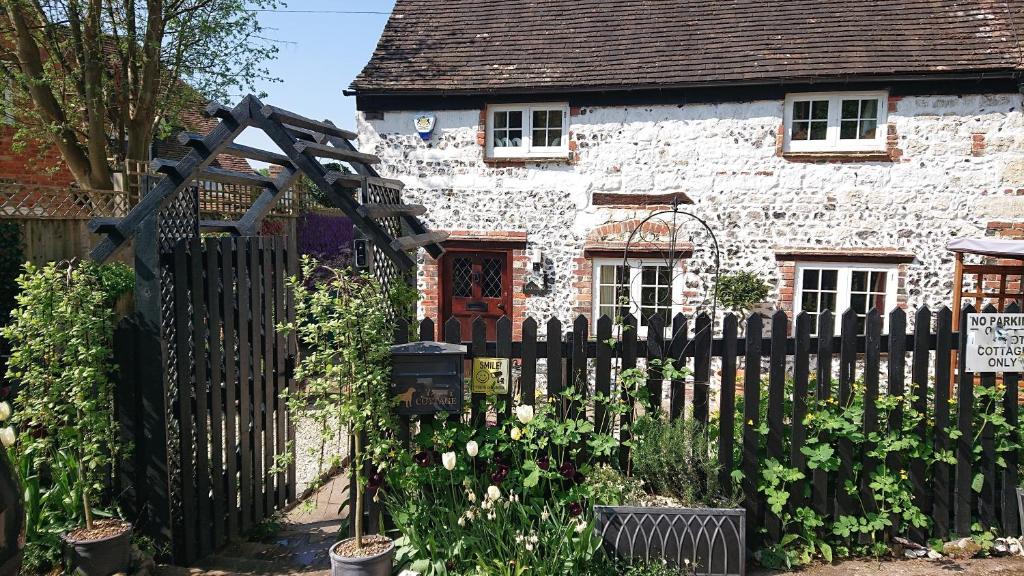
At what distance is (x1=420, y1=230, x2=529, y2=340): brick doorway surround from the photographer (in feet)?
31.8

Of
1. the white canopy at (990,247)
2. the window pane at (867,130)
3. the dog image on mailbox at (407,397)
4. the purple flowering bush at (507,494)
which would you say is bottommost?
the purple flowering bush at (507,494)

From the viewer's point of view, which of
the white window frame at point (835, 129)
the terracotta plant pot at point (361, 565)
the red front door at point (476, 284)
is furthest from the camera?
Result: the red front door at point (476, 284)

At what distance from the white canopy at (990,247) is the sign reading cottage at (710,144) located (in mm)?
602

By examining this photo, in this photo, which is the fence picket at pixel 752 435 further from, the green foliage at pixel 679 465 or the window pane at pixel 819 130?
the window pane at pixel 819 130

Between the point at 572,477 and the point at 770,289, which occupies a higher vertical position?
the point at 770,289

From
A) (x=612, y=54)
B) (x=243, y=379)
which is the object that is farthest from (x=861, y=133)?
(x=243, y=379)

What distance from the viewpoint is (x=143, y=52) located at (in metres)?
11.8

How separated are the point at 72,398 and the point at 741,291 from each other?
24.4 feet

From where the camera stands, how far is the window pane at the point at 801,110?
891 centimetres

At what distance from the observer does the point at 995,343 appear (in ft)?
14.1

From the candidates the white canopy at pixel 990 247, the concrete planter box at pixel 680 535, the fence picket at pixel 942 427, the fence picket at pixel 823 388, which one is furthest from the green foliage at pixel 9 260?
the white canopy at pixel 990 247

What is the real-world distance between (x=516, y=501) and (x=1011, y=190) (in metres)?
7.92

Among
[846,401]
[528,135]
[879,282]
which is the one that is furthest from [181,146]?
[846,401]

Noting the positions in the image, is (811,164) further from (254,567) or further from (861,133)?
(254,567)
